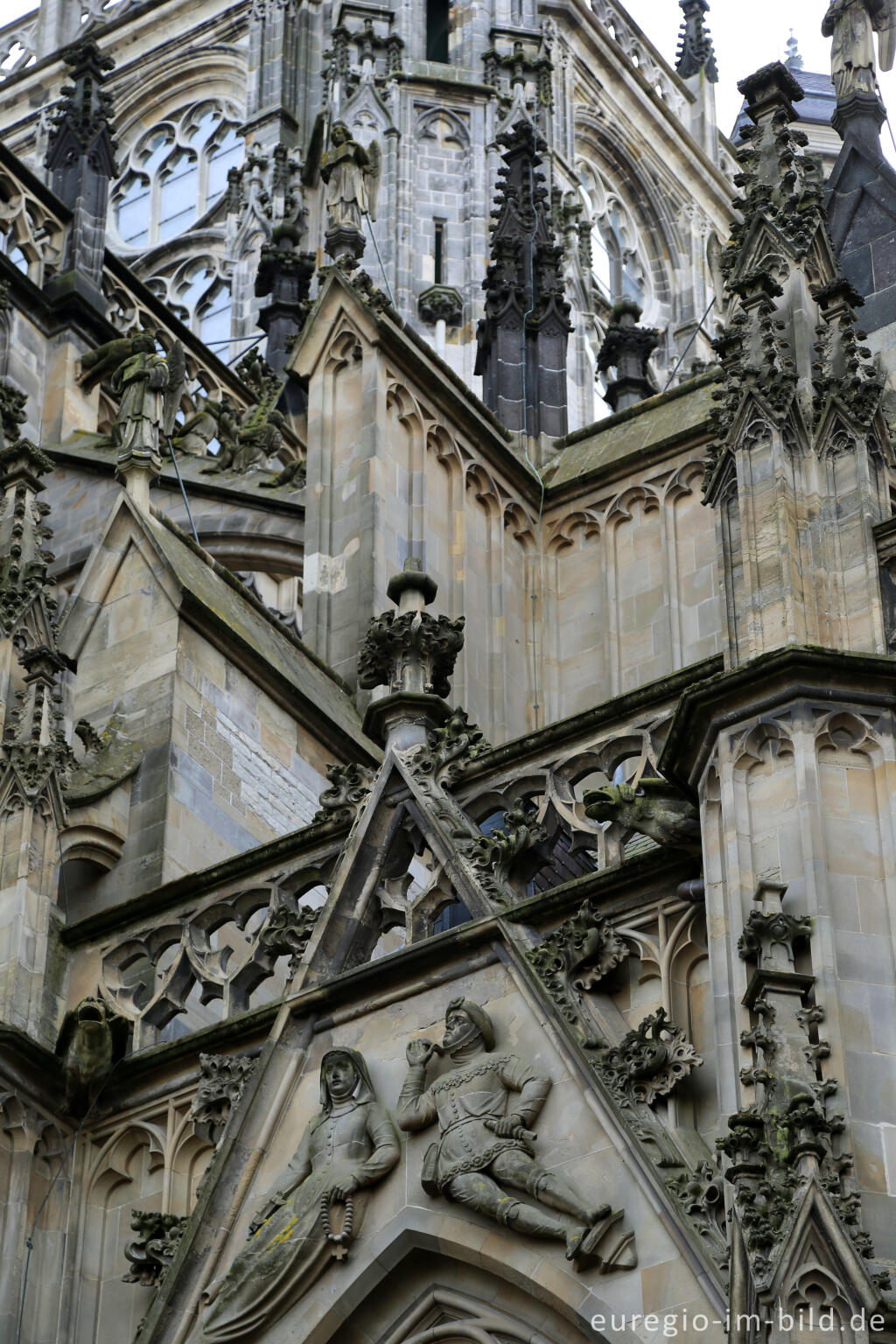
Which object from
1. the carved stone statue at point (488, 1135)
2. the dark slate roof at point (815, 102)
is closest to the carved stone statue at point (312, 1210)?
the carved stone statue at point (488, 1135)

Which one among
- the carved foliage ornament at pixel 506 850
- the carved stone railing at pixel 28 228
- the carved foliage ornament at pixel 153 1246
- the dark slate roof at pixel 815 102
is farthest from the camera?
the dark slate roof at pixel 815 102

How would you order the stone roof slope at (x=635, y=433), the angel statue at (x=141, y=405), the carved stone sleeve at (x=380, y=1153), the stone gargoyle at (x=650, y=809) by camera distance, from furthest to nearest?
the stone roof slope at (x=635, y=433) < the angel statue at (x=141, y=405) < the stone gargoyle at (x=650, y=809) < the carved stone sleeve at (x=380, y=1153)

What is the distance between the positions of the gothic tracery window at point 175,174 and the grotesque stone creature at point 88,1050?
1285 inches

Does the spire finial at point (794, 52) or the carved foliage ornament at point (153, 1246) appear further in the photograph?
the spire finial at point (794, 52)

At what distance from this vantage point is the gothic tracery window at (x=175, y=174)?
45219mm

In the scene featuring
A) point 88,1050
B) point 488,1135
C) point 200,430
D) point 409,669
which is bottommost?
point 488,1135

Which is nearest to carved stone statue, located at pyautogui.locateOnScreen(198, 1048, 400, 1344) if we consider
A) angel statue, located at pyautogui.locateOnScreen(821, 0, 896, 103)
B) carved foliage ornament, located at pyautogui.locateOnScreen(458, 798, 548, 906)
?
carved foliage ornament, located at pyautogui.locateOnScreen(458, 798, 548, 906)

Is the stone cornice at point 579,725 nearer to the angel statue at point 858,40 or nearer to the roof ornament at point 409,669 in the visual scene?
the roof ornament at point 409,669

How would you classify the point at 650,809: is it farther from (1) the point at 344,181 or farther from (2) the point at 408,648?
(1) the point at 344,181

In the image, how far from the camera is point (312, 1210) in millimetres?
11664

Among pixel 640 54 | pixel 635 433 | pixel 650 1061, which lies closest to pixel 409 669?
pixel 650 1061

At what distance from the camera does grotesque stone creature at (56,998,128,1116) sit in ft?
43.5

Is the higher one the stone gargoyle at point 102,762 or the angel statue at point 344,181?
the angel statue at point 344,181

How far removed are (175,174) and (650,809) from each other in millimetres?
35740
